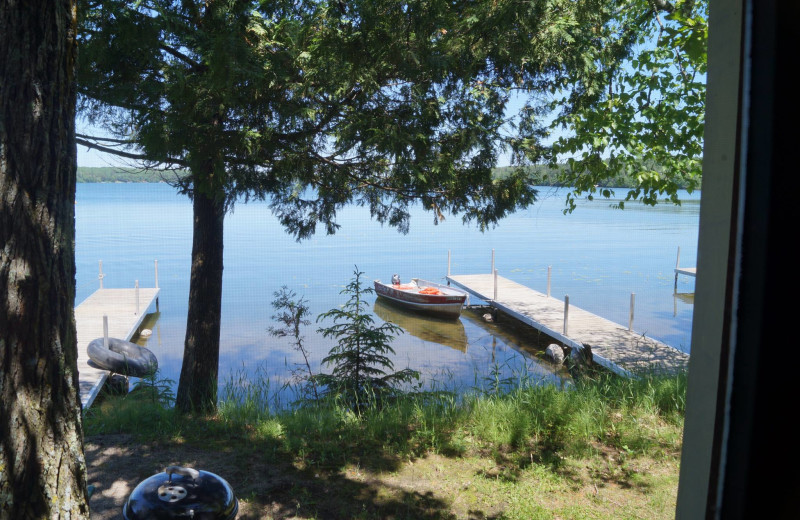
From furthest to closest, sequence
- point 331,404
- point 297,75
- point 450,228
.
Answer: point 450,228 < point 331,404 < point 297,75

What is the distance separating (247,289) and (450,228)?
2904cm

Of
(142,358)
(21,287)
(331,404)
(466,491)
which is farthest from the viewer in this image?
(142,358)

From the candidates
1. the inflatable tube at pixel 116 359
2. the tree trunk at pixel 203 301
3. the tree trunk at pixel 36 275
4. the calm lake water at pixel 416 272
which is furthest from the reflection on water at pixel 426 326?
the tree trunk at pixel 36 275

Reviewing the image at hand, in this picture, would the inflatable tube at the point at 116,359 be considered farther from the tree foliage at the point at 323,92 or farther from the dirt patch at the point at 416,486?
the dirt patch at the point at 416,486

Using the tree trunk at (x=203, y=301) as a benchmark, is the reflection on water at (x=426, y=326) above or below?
below

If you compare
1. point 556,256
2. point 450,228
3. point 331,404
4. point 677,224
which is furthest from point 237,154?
point 677,224

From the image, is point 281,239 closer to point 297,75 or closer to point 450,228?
point 450,228

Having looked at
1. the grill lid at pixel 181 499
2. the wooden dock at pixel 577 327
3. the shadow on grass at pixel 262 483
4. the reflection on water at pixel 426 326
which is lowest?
the reflection on water at pixel 426 326

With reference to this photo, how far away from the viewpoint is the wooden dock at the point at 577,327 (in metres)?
11.3

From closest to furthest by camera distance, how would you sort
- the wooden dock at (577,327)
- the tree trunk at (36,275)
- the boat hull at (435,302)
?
the tree trunk at (36,275) < the wooden dock at (577,327) < the boat hull at (435,302)

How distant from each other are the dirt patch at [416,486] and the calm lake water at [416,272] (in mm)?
2494

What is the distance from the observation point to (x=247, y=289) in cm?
2397

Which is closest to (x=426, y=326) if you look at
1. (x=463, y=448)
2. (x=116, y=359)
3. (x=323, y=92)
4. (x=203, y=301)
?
(x=116, y=359)

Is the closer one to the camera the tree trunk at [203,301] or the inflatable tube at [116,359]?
the tree trunk at [203,301]
